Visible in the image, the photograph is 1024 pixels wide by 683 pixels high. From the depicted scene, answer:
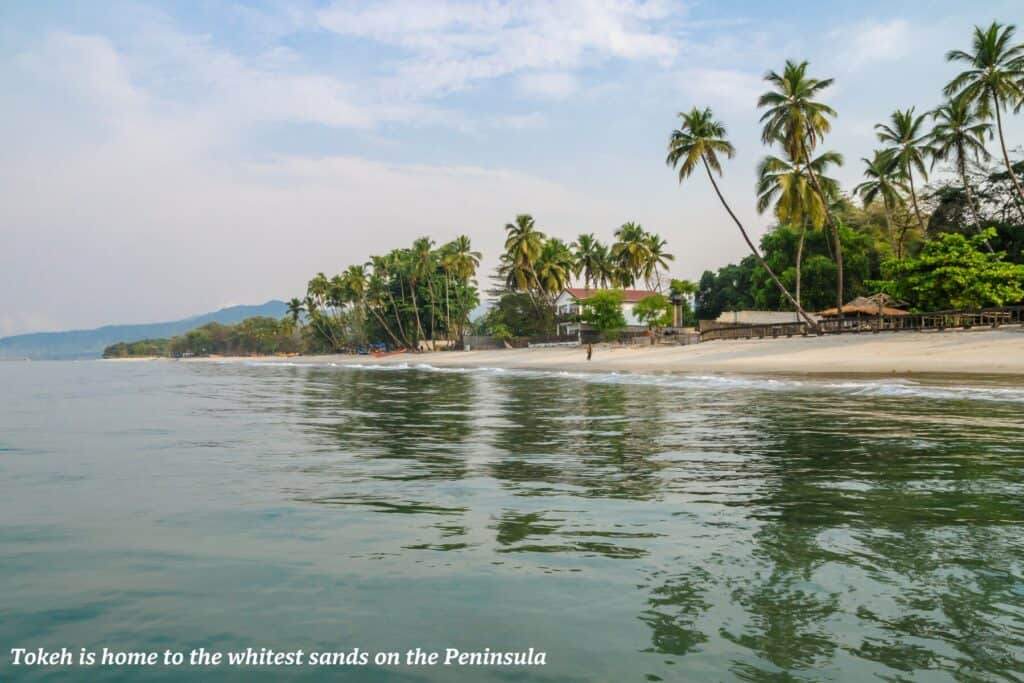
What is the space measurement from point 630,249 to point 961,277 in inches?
1970

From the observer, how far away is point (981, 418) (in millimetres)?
12719

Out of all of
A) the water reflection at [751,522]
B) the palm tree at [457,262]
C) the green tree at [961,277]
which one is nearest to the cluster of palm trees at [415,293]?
the palm tree at [457,262]

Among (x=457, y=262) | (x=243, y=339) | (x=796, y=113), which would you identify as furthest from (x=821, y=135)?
(x=243, y=339)

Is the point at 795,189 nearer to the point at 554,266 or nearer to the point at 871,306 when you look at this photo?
the point at 871,306

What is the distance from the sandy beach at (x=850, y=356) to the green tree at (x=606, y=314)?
19.0 m

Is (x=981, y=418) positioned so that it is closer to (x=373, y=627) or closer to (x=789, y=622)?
(x=789, y=622)

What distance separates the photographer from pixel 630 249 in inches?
3398

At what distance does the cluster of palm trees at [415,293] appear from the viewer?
97625 mm

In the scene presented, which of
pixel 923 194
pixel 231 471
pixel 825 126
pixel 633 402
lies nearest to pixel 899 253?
pixel 923 194

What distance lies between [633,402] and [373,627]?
1495 centimetres

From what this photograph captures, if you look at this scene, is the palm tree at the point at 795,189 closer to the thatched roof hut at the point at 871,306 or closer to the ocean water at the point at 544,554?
the thatched roof hut at the point at 871,306

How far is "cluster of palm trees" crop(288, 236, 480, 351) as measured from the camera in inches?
3844

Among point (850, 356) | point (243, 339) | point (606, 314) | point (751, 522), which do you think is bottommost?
point (751, 522)

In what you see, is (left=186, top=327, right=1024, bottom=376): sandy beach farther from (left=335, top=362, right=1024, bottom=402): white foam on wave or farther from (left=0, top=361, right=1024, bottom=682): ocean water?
(left=0, top=361, right=1024, bottom=682): ocean water
